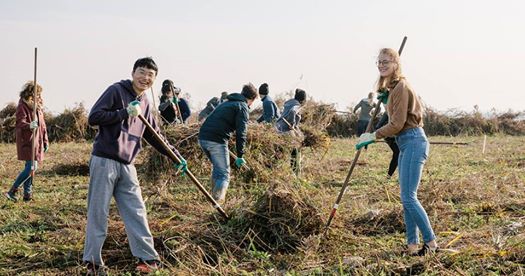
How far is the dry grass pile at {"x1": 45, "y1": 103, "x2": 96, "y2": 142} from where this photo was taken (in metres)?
19.0

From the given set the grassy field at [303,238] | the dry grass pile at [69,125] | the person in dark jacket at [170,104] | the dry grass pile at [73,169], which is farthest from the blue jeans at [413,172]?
the dry grass pile at [69,125]

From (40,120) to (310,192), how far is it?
4087 mm

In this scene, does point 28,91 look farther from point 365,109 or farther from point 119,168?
point 365,109

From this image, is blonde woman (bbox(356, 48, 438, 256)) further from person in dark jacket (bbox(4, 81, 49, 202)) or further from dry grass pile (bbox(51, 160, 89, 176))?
dry grass pile (bbox(51, 160, 89, 176))

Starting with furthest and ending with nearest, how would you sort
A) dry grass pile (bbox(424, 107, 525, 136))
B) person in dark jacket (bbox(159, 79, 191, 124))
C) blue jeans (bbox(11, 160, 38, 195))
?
dry grass pile (bbox(424, 107, 525, 136))
person in dark jacket (bbox(159, 79, 191, 124))
blue jeans (bbox(11, 160, 38, 195))

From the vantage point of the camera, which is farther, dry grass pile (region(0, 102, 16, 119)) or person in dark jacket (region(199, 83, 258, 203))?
dry grass pile (region(0, 102, 16, 119))

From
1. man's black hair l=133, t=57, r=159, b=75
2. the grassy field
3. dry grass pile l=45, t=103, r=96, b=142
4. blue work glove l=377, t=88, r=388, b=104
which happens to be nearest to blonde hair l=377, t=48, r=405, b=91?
blue work glove l=377, t=88, r=388, b=104

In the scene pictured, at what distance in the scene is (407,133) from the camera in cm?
446

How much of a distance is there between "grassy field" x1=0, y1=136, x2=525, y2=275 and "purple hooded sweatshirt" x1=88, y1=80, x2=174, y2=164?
852 mm

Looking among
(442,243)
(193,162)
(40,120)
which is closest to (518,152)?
(193,162)

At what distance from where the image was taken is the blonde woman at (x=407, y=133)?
4371 mm

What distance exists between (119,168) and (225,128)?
2.48 meters

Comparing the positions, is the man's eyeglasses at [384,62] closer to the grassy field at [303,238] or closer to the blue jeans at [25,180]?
the grassy field at [303,238]

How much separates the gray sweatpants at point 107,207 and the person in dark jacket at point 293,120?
433 cm
